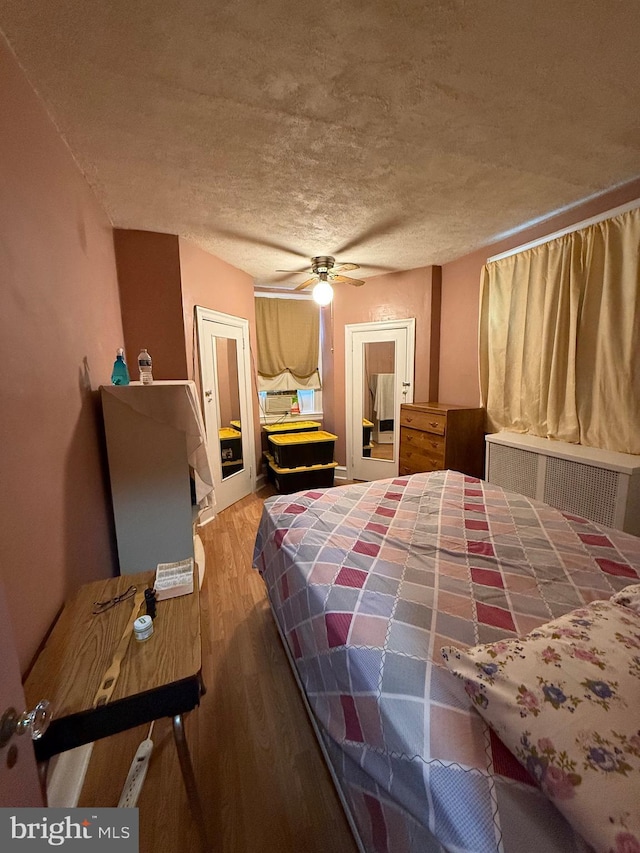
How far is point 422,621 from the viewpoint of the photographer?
1017 millimetres

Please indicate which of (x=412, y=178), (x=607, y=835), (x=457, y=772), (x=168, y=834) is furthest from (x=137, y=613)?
(x=412, y=178)

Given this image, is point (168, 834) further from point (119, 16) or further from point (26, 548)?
point (119, 16)

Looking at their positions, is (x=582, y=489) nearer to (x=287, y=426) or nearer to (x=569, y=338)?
(x=569, y=338)

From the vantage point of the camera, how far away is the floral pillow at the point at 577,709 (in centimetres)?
52

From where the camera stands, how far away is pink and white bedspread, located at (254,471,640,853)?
2.06 feet

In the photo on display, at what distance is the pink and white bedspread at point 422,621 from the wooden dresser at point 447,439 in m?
1.13

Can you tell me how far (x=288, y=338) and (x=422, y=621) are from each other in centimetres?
402

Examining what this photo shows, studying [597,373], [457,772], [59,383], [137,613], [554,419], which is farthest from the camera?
[554,419]

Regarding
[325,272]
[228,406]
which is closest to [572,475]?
[325,272]

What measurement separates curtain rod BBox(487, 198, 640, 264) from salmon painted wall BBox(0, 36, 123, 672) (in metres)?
3.07

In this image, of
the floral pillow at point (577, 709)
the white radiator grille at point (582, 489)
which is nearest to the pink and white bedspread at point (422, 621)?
the floral pillow at point (577, 709)

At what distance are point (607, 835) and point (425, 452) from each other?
112 inches

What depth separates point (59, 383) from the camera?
141cm

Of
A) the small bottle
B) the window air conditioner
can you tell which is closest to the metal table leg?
the small bottle
